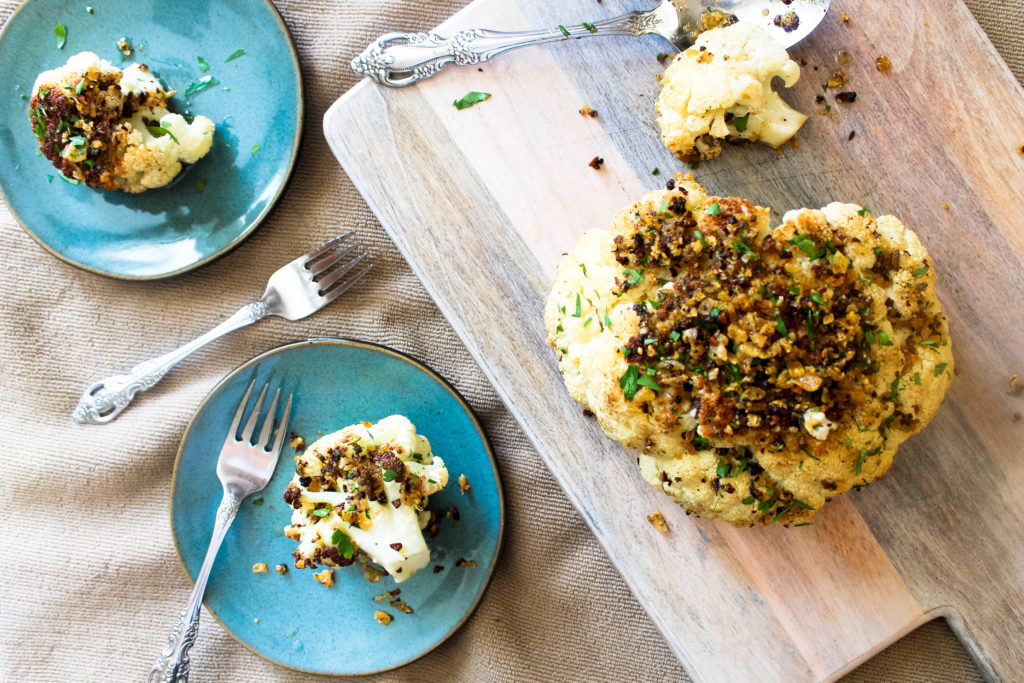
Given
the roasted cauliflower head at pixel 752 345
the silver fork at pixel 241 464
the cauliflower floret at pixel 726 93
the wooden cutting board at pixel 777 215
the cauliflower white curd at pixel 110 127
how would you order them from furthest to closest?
the silver fork at pixel 241 464, the cauliflower white curd at pixel 110 127, the wooden cutting board at pixel 777 215, the cauliflower floret at pixel 726 93, the roasted cauliflower head at pixel 752 345

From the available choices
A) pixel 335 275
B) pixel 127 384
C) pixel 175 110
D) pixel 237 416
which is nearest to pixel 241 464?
pixel 237 416

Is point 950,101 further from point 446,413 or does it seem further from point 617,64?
point 446,413

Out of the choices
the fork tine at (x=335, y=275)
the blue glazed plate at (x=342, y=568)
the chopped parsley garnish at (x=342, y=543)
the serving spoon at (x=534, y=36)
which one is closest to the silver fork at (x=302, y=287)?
the fork tine at (x=335, y=275)

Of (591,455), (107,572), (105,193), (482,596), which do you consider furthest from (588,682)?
(105,193)

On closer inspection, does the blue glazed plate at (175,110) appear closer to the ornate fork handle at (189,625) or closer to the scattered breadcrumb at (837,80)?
the ornate fork handle at (189,625)

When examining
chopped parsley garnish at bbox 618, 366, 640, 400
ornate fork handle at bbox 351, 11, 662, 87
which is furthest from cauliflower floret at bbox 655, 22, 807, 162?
chopped parsley garnish at bbox 618, 366, 640, 400

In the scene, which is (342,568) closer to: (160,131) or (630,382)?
→ (630,382)
